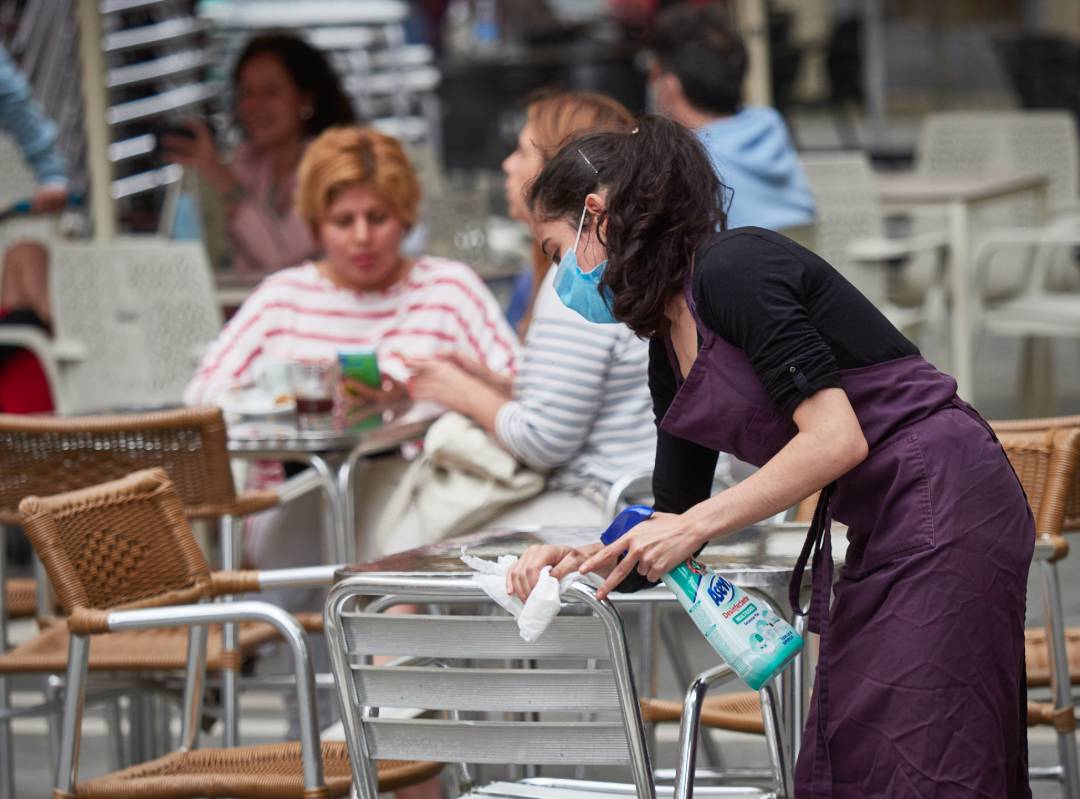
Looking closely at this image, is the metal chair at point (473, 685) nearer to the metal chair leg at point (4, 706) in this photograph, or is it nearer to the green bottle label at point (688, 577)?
the green bottle label at point (688, 577)

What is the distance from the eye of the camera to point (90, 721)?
4.54 meters

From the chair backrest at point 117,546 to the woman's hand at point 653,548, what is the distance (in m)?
0.91

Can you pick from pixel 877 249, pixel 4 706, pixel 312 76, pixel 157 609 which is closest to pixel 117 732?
pixel 4 706

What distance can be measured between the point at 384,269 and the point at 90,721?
1399mm

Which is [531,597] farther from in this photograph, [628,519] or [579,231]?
[579,231]

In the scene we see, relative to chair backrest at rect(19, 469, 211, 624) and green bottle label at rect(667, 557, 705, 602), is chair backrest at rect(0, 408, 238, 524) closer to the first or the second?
chair backrest at rect(19, 469, 211, 624)

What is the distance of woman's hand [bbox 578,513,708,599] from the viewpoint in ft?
6.55

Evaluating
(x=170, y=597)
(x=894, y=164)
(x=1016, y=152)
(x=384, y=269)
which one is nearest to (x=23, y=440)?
A: (x=170, y=597)

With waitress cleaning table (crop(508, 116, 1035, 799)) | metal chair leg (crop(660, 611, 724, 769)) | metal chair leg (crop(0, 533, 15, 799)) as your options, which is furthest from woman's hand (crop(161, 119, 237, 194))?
waitress cleaning table (crop(508, 116, 1035, 799))

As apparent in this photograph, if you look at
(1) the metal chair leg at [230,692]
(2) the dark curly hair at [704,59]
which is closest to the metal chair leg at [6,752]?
(1) the metal chair leg at [230,692]

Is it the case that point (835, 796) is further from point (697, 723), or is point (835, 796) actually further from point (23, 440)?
point (23, 440)

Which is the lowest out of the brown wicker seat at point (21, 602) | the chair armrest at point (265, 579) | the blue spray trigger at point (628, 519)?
the brown wicker seat at point (21, 602)

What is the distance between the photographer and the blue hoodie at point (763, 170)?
4430 mm

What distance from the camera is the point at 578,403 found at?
10.9 ft
